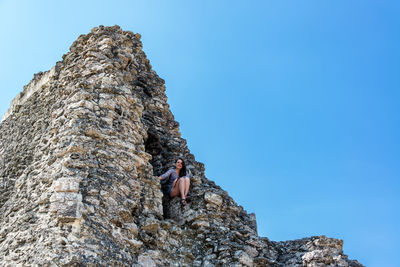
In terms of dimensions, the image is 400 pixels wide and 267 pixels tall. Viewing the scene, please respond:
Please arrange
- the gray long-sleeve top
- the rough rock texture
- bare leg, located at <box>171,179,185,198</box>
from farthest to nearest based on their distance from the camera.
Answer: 1. the gray long-sleeve top
2. bare leg, located at <box>171,179,185,198</box>
3. the rough rock texture

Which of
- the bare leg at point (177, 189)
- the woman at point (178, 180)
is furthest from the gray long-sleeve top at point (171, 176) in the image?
the bare leg at point (177, 189)

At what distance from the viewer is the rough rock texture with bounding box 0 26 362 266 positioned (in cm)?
638

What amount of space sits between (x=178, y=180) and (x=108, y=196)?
86.2 inches

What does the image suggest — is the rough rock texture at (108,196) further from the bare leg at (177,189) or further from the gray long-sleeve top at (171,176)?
the gray long-sleeve top at (171,176)

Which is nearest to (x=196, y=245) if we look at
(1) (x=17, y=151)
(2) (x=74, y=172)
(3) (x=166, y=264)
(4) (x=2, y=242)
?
(3) (x=166, y=264)

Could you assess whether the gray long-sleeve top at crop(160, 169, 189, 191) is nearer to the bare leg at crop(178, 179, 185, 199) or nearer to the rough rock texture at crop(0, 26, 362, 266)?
Result: the bare leg at crop(178, 179, 185, 199)

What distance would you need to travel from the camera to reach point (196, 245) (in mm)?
7980

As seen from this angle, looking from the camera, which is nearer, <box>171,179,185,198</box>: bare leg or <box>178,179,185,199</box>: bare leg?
<box>178,179,185,199</box>: bare leg

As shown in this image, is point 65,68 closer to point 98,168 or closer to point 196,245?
point 98,168

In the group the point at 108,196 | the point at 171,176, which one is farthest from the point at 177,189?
the point at 108,196

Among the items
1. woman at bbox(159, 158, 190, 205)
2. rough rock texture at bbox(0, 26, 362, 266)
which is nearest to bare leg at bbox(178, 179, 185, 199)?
woman at bbox(159, 158, 190, 205)

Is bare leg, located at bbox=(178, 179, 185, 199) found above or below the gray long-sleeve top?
below

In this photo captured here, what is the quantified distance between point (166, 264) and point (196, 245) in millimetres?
893

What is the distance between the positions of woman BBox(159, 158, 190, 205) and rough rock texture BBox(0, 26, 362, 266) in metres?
0.18
